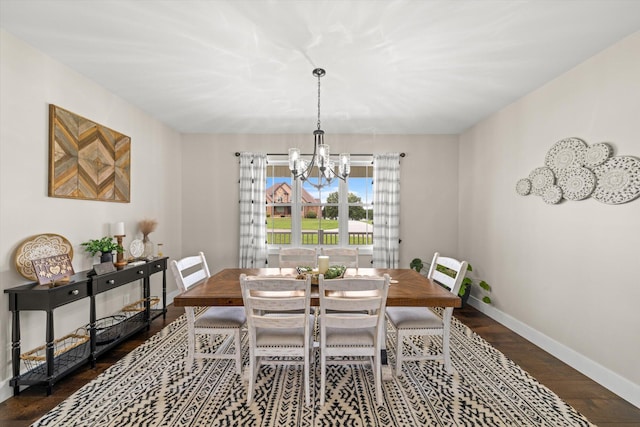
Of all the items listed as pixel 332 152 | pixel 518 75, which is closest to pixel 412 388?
pixel 518 75

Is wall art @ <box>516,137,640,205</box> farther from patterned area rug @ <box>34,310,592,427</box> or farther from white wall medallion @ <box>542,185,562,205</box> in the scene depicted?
patterned area rug @ <box>34,310,592,427</box>

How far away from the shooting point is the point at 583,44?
2277 mm

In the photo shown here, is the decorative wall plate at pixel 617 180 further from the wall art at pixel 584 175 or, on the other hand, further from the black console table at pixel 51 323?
the black console table at pixel 51 323

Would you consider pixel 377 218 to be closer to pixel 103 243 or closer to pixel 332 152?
pixel 332 152

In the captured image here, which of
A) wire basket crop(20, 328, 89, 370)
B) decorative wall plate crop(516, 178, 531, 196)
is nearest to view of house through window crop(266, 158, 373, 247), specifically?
decorative wall plate crop(516, 178, 531, 196)

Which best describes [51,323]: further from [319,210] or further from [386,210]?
[386,210]

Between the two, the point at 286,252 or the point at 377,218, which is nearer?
the point at 286,252

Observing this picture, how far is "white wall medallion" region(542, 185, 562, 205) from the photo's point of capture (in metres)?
2.78

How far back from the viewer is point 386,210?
4.66 m

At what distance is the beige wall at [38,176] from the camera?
7.11 ft

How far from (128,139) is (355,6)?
3.00m

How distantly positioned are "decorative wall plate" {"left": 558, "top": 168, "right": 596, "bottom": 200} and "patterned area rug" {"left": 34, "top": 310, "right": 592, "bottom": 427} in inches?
63.2

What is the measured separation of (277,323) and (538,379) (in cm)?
219

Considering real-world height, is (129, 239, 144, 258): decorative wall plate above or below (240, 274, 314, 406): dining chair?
above
